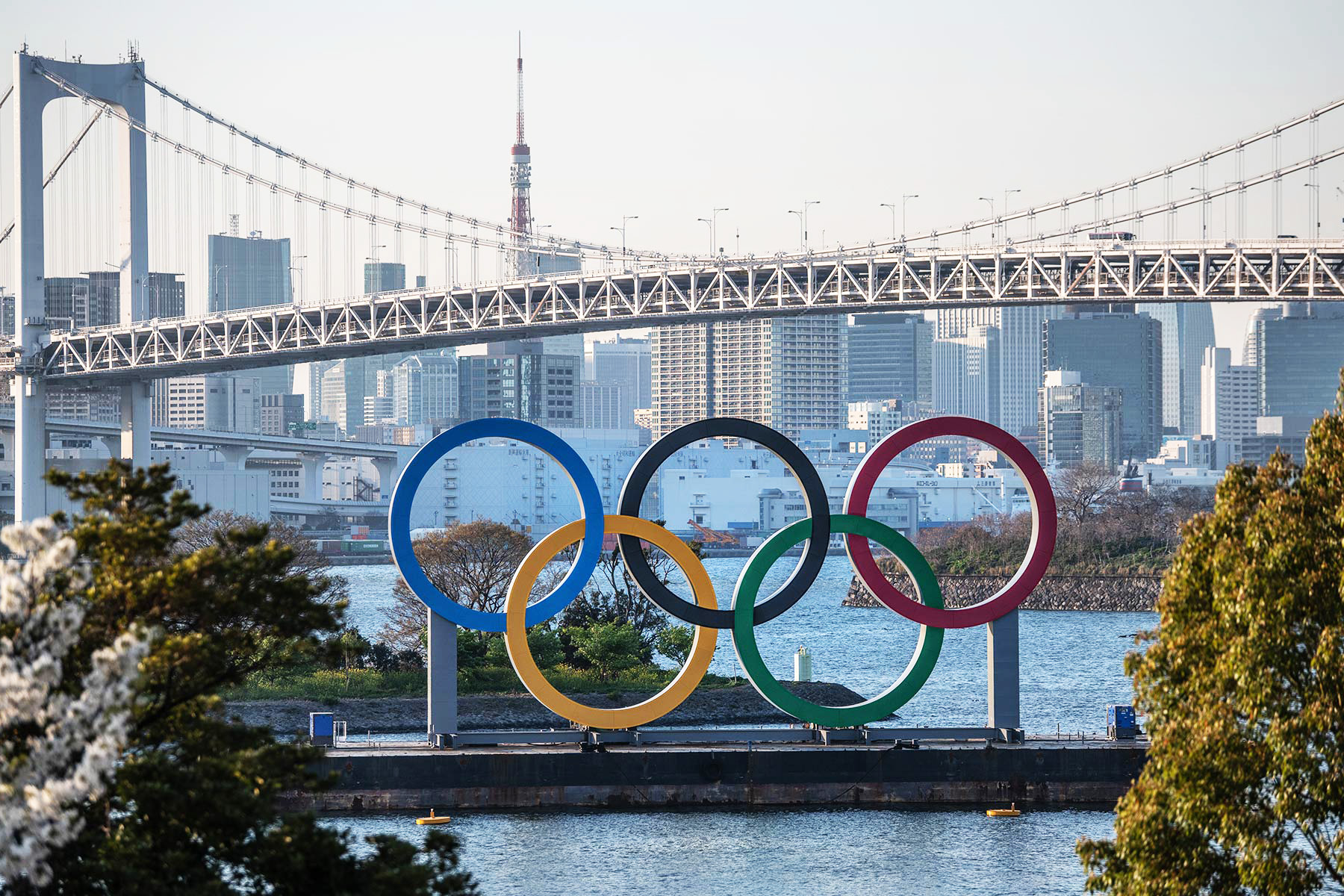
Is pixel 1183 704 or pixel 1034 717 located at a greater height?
pixel 1183 704

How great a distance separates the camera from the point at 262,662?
1048 centimetres

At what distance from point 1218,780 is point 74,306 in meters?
88.3

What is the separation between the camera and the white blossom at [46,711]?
25.3ft

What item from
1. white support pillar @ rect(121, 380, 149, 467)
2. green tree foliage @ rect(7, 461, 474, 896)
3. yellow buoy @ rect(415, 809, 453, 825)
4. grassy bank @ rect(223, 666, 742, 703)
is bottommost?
yellow buoy @ rect(415, 809, 453, 825)

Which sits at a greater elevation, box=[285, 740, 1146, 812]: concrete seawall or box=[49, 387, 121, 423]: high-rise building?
box=[49, 387, 121, 423]: high-rise building

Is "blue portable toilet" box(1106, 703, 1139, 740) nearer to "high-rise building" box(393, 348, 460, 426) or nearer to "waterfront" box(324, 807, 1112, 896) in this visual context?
"waterfront" box(324, 807, 1112, 896)

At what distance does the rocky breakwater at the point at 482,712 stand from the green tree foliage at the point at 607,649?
103 centimetres

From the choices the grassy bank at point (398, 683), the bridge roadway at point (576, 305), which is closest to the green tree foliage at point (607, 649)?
the grassy bank at point (398, 683)

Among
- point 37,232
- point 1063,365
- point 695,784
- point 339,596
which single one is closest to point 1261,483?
point 695,784

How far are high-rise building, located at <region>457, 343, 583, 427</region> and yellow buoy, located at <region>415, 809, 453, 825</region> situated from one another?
409 ft

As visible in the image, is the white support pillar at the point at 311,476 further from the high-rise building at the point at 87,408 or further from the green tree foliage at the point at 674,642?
the green tree foliage at the point at 674,642

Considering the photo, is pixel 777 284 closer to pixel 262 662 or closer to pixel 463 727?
pixel 463 727

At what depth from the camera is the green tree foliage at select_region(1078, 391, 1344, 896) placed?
988cm

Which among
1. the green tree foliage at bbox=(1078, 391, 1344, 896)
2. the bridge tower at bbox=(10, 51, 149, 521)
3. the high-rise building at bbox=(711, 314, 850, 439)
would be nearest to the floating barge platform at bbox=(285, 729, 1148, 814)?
the green tree foliage at bbox=(1078, 391, 1344, 896)
